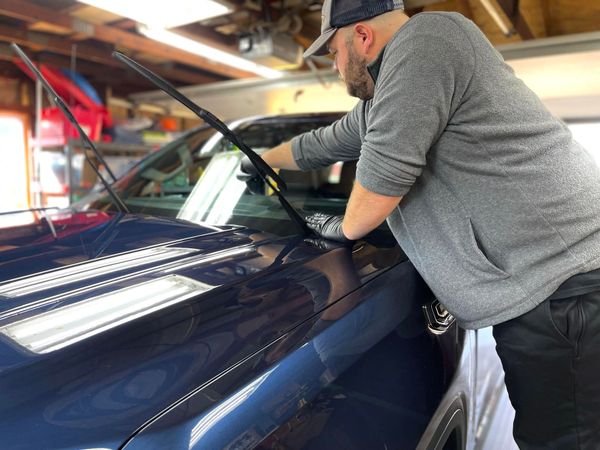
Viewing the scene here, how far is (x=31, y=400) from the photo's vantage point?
67 centimetres

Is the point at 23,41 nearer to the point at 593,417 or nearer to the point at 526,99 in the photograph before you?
the point at 526,99

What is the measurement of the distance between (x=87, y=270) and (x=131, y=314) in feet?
0.98

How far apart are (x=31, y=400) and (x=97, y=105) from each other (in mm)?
5226

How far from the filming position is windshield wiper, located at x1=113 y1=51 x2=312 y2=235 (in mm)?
1344

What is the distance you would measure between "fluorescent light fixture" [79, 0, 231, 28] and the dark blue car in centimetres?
188

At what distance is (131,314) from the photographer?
888mm

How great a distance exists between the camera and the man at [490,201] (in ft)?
3.59

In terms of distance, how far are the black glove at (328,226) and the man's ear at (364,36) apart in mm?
504

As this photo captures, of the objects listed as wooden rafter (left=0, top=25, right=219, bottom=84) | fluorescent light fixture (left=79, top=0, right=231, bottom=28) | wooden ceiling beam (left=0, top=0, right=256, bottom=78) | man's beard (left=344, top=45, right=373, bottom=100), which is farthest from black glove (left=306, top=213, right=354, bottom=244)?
wooden rafter (left=0, top=25, right=219, bottom=84)

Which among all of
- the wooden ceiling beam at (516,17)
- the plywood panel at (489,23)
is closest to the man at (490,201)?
the plywood panel at (489,23)

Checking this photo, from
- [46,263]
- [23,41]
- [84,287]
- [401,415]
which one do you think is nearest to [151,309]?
[84,287]

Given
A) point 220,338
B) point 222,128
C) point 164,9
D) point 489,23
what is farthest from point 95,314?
point 489,23

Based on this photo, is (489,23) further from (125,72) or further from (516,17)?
(125,72)

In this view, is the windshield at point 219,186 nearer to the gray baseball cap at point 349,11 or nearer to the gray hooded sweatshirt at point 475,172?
the gray hooded sweatshirt at point 475,172
